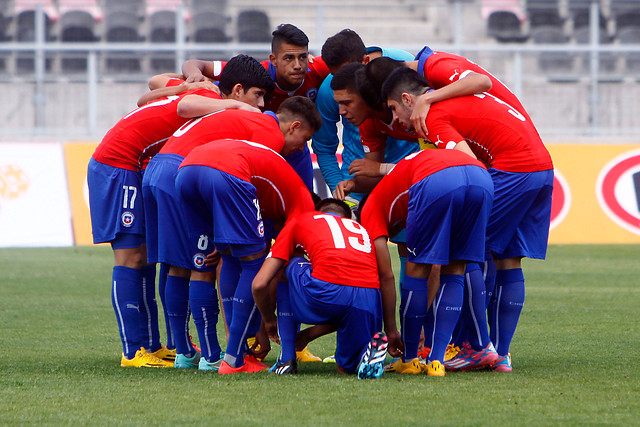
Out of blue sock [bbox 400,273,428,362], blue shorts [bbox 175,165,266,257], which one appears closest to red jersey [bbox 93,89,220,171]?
blue shorts [bbox 175,165,266,257]

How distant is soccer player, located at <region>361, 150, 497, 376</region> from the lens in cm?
464

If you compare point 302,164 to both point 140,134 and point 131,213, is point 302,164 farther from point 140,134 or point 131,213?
point 131,213

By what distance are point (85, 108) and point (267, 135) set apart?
10447 mm

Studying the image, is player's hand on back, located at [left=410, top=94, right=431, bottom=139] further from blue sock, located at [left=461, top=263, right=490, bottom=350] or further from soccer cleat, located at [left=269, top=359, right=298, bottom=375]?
soccer cleat, located at [left=269, top=359, right=298, bottom=375]

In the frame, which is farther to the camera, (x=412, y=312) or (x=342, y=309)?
(x=412, y=312)

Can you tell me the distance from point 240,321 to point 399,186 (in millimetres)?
1145

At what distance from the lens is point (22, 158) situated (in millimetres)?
13375

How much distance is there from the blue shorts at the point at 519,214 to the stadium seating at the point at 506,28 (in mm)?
13584

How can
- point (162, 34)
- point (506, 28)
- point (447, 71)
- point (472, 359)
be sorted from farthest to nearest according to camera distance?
point (506, 28) → point (162, 34) → point (447, 71) → point (472, 359)

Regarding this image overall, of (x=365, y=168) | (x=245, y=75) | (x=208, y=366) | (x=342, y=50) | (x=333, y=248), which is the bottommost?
(x=208, y=366)

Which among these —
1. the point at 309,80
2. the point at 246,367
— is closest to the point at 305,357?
the point at 246,367

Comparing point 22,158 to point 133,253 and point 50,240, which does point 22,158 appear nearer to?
point 50,240

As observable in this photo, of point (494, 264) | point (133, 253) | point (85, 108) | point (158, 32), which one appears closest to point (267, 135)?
point (133, 253)

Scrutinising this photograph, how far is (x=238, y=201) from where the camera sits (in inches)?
189
